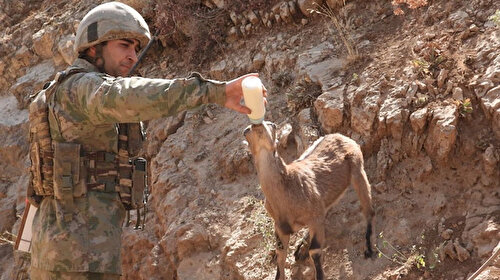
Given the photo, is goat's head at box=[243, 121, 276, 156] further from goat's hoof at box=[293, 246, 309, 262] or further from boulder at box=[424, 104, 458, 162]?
boulder at box=[424, 104, 458, 162]

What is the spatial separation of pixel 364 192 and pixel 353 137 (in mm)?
1004

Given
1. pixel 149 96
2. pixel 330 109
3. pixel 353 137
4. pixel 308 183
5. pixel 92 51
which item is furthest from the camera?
pixel 330 109

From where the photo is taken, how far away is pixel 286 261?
7.03 m

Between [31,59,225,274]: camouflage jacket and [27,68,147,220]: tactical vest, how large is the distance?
0.20ft

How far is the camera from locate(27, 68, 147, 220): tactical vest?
4.59m

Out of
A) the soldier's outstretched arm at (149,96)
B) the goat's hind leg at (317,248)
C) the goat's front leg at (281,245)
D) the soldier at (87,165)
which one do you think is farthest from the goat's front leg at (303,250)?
the soldier's outstretched arm at (149,96)

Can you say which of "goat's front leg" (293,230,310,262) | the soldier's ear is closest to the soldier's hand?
the soldier's ear

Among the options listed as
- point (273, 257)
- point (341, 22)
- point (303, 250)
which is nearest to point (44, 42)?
point (341, 22)

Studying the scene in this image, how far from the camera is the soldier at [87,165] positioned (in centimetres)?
447

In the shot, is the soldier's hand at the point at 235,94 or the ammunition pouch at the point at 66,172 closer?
the soldier's hand at the point at 235,94

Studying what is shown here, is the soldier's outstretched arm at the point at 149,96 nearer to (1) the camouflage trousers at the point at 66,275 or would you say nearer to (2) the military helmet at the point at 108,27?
(2) the military helmet at the point at 108,27

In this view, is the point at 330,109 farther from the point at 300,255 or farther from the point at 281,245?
the point at 281,245

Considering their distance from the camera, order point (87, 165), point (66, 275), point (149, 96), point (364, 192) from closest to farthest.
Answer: point (149, 96), point (66, 275), point (87, 165), point (364, 192)

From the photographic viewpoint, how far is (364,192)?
22.2 ft
